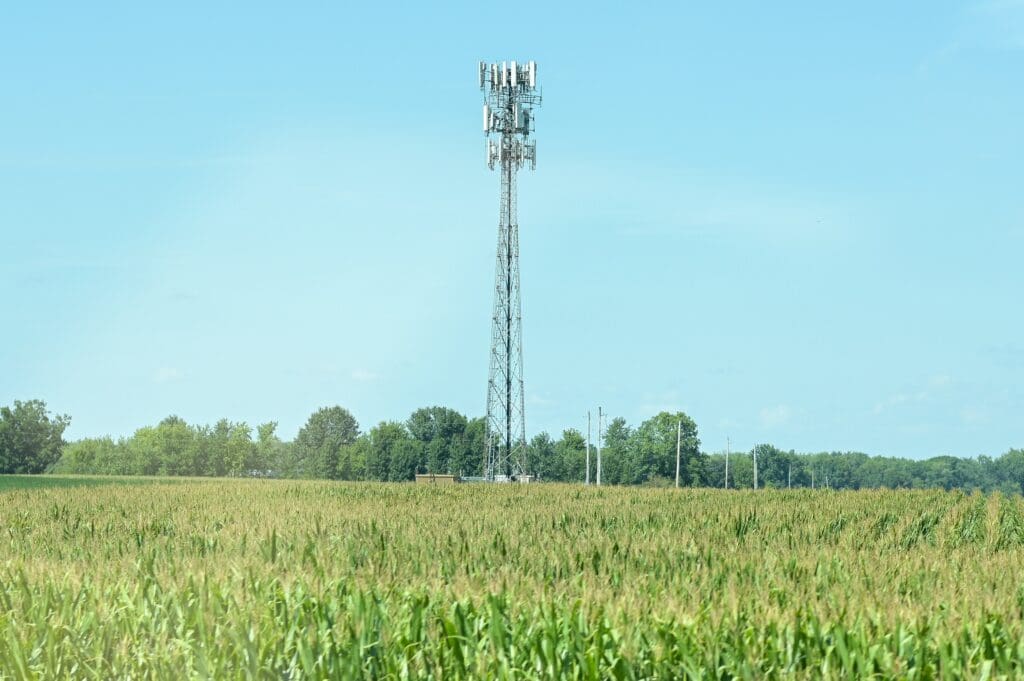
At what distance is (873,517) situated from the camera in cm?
2648

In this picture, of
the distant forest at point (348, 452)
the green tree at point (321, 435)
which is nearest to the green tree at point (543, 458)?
the distant forest at point (348, 452)

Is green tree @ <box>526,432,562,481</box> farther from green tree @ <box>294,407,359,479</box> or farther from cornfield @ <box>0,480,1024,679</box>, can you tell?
cornfield @ <box>0,480,1024,679</box>

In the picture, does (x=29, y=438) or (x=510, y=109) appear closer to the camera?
(x=510, y=109)

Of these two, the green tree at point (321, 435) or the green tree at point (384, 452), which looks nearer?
the green tree at point (384, 452)

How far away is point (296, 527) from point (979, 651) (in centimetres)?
1354

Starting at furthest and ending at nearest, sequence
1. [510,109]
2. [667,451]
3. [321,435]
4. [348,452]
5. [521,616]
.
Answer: [321,435] < [348,452] < [667,451] < [510,109] < [521,616]

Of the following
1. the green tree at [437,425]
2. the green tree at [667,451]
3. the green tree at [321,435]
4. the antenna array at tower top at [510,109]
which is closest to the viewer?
the antenna array at tower top at [510,109]

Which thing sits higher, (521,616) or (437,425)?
(437,425)

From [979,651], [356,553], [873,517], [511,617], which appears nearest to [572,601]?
[511,617]

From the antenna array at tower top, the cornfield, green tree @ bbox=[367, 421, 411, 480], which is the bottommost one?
the cornfield

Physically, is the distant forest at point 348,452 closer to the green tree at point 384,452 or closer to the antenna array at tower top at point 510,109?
the green tree at point 384,452

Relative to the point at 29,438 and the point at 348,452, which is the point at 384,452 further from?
the point at 29,438

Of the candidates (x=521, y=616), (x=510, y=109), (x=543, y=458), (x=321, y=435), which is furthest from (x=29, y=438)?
(x=521, y=616)

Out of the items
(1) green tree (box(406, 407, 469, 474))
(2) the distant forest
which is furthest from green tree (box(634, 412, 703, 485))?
(1) green tree (box(406, 407, 469, 474))
